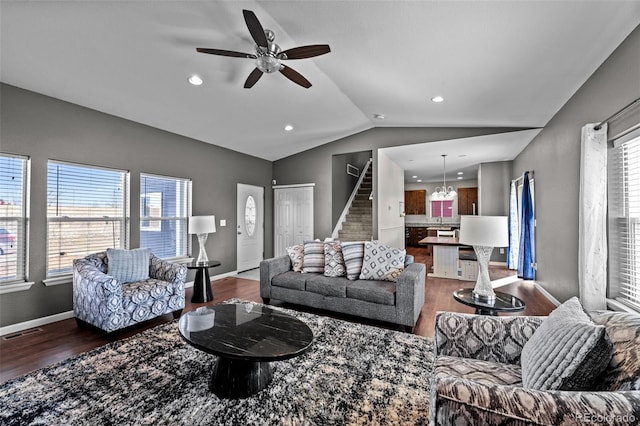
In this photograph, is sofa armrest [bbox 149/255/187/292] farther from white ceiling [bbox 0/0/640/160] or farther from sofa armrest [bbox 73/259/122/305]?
white ceiling [bbox 0/0/640/160]

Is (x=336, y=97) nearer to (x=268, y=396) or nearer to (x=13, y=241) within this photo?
(x=268, y=396)

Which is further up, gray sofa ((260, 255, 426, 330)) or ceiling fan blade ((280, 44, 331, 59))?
ceiling fan blade ((280, 44, 331, 59))

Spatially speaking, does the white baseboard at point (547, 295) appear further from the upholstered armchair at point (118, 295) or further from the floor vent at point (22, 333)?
the floor vent at point (22, 333)

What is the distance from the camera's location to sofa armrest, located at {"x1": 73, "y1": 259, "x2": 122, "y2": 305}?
2.79 meters

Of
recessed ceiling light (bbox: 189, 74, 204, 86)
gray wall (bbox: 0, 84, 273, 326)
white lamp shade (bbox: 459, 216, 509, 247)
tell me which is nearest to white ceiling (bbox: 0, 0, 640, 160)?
recessed ceiling light (bbox: 189, 74, 204, 86)

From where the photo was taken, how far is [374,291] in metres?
3.16

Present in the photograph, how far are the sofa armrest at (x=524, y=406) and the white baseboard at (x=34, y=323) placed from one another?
4338 millimetres

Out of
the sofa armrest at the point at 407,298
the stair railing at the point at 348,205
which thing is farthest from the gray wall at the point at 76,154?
the sofa armrest at the point at 407,298

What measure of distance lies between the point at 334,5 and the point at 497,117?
9.85 ft

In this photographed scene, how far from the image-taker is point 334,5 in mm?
2156

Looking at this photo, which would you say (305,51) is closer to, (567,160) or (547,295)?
(567,160)

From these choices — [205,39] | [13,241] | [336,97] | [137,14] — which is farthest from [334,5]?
[13,241]

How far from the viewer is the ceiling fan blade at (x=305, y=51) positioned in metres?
2.27

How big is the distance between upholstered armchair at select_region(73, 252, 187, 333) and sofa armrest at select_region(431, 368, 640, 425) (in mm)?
3115
